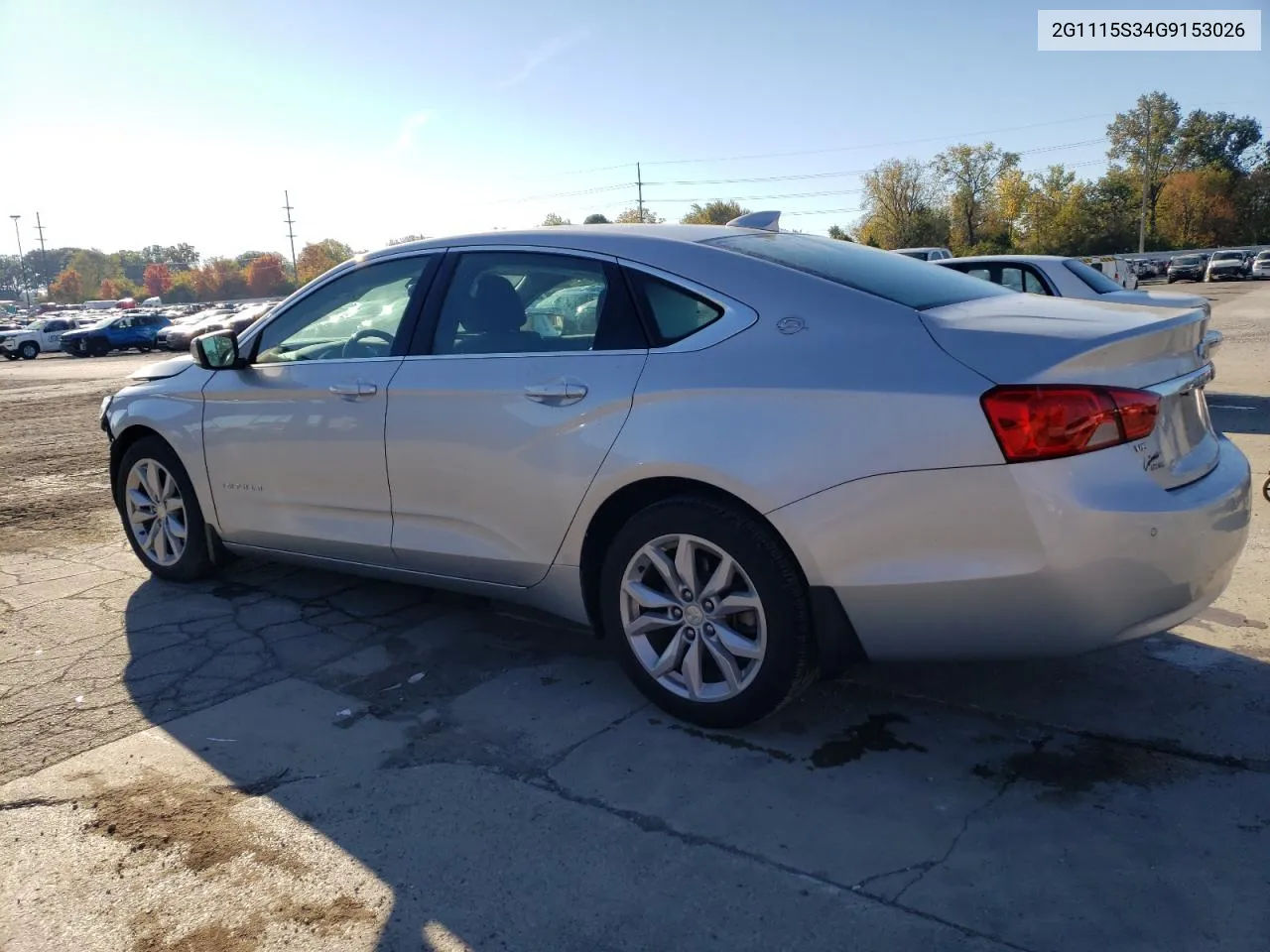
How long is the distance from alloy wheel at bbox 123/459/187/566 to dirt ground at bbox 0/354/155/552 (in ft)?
4.85

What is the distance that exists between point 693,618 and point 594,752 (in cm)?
54

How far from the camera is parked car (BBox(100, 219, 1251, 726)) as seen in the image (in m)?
2.79

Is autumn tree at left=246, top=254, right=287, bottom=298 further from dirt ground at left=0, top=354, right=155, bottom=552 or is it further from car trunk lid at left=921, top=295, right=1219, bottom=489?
car trunk lid at left=921, top=295, right=1219, bottom=489

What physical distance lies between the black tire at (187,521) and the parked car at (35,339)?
42.3 metres

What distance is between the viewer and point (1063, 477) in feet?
8.92

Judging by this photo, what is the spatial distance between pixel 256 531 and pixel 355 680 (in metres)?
1.16

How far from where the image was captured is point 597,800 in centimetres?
299

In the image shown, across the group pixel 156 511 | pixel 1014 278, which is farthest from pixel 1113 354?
pixel 1014 278

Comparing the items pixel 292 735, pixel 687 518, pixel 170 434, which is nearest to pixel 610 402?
pixel 687 518

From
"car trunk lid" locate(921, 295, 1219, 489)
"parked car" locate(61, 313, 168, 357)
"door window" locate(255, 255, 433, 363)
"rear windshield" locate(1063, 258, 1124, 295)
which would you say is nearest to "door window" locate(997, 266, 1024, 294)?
"rear windshield" locate(1063, 258, 1124, 295)

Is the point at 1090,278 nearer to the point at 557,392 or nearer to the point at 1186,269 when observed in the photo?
the point at 557,392

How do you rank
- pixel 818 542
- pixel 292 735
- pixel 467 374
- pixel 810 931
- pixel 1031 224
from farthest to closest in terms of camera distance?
pixel 1031 224 → pixel 467 374 → pixel 292 735 → pixel 818 542 → pixel 810 931

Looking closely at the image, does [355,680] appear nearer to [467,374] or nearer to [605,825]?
[467,374]

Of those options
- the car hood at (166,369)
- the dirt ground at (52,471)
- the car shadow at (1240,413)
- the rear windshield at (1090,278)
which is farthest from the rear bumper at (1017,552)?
the rear windshield at (1090,278)
